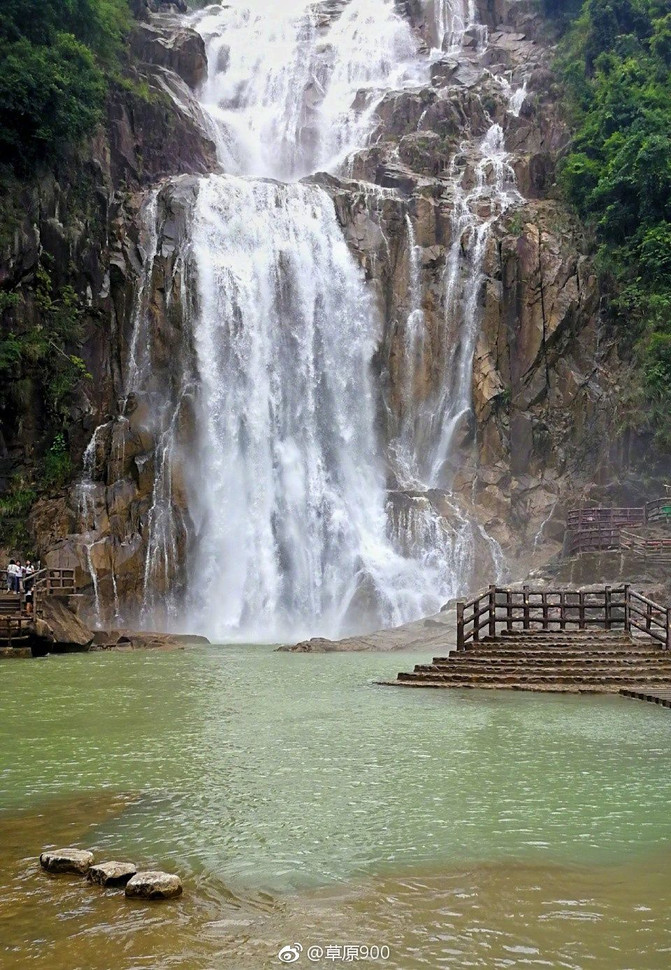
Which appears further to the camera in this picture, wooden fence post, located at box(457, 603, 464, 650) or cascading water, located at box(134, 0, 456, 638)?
cascading water, located at box(134, 0, 456, 638)

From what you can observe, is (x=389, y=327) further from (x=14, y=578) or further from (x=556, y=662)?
(x=556, y=662)

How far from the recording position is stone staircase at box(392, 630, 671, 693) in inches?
667

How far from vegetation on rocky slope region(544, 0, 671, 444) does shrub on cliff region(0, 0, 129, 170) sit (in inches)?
916

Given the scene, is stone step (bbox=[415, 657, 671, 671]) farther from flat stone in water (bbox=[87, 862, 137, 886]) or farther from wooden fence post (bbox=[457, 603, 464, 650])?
flat stone in water (bbox=[87, 862, 137, 886])

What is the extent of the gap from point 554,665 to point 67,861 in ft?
43.5

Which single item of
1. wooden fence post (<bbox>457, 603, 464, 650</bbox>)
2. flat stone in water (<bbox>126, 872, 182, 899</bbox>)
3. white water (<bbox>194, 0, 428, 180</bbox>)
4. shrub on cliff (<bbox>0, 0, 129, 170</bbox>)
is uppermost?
white water (<bbox>194, 0, 428, 180</bbox>)

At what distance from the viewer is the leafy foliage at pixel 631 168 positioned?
40656mm

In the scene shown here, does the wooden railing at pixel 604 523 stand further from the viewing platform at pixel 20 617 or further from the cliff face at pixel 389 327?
the viewing platform at pixel 20 617

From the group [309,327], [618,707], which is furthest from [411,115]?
[618,707]

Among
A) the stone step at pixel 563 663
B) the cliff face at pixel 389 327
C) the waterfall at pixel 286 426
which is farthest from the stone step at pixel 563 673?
the cliff face at pixel 389 327

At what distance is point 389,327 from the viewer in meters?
43.3

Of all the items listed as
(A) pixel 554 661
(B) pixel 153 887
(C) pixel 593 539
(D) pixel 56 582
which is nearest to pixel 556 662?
(A) pixel 554 661

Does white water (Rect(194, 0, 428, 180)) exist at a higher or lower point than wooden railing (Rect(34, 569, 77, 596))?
higher

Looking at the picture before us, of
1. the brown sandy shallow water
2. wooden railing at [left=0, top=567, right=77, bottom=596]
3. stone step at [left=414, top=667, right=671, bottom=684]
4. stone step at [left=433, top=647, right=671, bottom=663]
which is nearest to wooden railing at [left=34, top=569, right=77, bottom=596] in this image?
wooden railing at [left=0, top=567, right=77, bottom=596]
